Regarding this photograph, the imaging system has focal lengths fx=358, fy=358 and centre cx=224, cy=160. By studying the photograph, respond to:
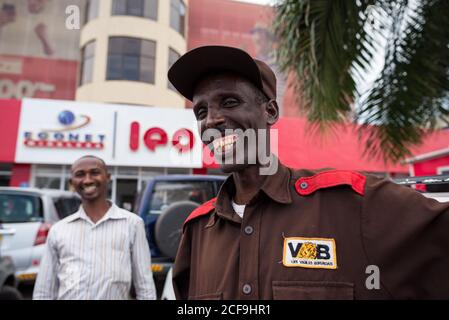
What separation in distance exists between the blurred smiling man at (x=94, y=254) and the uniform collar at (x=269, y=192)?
1.28 meters

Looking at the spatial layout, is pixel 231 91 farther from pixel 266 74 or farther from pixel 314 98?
pixel 314 98

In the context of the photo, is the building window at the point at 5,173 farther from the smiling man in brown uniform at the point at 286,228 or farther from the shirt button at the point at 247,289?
the shirt button at the point at 247,289

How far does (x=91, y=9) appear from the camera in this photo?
15.1 meters

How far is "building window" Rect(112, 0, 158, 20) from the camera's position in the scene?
40.4ft

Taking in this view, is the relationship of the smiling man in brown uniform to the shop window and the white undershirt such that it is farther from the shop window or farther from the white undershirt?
the shop window

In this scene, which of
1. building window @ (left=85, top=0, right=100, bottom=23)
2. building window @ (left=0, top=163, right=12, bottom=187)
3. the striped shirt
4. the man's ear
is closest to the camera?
the man's ear

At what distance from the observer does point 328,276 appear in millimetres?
1029

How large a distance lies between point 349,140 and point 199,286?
40.5 ft

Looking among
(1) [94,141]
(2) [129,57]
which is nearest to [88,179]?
(1) [94,141]

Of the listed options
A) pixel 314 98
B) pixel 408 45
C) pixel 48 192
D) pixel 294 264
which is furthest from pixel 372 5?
pixel 48 192

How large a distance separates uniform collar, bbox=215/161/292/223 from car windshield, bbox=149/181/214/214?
3638mm

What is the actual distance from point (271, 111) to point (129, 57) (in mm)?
14581

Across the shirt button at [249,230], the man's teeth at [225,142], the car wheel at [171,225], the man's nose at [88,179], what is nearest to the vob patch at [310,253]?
the shirt button at [249,230]

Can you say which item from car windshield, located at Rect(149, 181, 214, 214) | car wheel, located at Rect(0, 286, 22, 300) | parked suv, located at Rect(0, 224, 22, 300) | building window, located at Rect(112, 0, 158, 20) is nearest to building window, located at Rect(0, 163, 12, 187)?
building window, located at Rect(112, 0, 158, 20)
